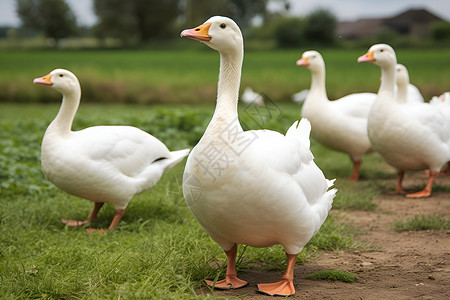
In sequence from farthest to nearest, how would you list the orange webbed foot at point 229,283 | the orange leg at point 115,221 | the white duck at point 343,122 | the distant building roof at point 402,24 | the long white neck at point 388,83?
the distant building roof at point 402,24 → the white duck at point 343,122 → the long white neck at point 388,83 → the orange leg at point 115,221 → the orange webbed foot at point 229,283

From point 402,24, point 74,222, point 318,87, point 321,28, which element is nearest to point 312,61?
point 318,87

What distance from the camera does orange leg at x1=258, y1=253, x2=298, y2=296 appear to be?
330cm

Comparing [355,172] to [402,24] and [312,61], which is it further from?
[402,24]

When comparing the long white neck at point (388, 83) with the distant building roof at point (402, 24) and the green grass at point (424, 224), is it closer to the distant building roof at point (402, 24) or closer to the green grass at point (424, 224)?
the green grass at point (424, 224)

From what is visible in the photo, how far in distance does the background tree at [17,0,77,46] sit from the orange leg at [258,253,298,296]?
121 ft

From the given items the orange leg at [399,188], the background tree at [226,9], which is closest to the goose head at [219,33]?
the orange leg at [399,188]

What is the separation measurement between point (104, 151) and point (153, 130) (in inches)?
169

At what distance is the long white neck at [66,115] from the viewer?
16.8ft

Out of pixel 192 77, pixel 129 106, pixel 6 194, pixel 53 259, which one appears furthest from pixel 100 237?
pixel 192 77

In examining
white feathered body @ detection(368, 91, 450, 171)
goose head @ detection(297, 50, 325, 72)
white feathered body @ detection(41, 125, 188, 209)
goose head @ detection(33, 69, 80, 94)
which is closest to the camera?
white feathered body @ detection(41, 125, 188, 209)

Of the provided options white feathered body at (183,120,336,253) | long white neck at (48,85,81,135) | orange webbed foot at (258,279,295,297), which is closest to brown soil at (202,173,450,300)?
orange webbed foot at (258,279,295,297)

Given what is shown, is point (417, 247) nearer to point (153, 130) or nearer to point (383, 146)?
point (383, 146)

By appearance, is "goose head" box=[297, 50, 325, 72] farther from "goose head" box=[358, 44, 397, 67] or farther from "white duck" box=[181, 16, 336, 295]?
"white duck" box=[181, 16, 336, 295]

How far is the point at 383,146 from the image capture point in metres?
6.23
